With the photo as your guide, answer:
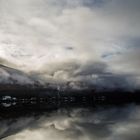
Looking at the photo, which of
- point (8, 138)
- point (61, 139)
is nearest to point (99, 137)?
point (61, 139)

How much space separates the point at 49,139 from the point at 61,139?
1.48m

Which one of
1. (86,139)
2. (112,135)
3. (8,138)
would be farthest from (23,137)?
(112,135)

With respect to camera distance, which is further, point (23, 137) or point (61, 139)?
point (23, 137)

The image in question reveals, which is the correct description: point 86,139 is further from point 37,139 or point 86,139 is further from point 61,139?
point 37,139

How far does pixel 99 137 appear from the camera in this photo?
35.7 metres

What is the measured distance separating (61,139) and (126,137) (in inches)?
302

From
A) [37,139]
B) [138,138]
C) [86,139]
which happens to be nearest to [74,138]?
[86,139]

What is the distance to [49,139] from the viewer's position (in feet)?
112

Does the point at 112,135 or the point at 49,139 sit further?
the point at 112,135

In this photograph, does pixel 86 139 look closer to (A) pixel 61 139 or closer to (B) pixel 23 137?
(A) pixel 61 139

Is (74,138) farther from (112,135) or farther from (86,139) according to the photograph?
(112,135)

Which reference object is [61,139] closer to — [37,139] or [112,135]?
[37,139]

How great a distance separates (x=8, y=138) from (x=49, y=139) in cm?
488

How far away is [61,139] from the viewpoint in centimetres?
3381
